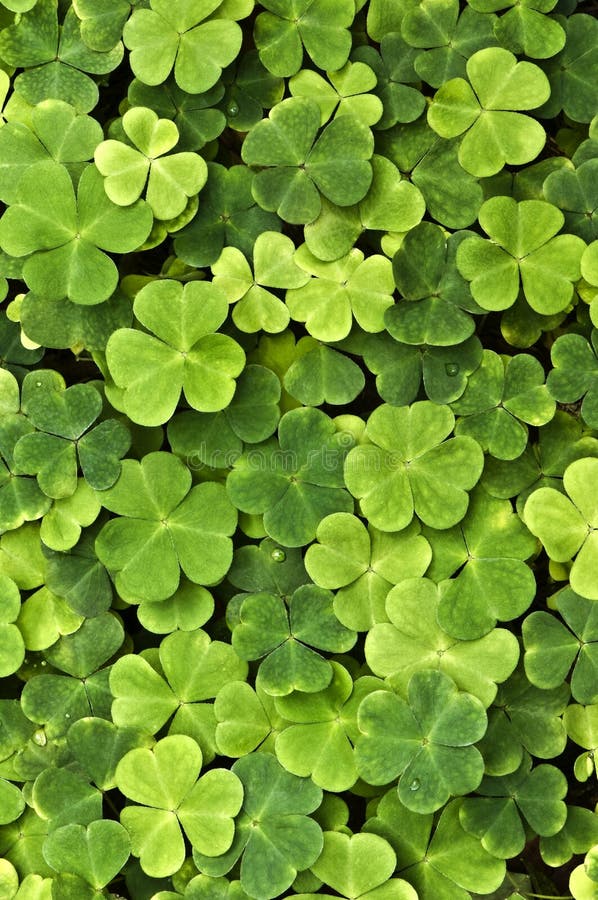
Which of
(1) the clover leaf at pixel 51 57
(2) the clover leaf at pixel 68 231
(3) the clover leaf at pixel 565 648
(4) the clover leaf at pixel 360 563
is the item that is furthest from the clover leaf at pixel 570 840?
(1) the clover leaf at pixel 51 57

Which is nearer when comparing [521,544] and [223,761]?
[521,544]

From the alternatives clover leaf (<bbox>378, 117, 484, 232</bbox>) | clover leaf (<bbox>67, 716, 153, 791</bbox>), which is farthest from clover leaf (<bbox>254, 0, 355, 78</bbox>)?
clover leaf (<bbox>67, 716, 153, 791</bbox>)

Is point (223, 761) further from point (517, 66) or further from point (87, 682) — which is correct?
point (517, 66)

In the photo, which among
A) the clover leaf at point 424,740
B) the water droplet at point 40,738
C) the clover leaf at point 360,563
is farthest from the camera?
the water droplet at point 40,738

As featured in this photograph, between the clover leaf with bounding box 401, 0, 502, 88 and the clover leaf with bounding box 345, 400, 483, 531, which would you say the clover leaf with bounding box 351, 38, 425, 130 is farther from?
the clover leaf with bounding box 345, 400, 483, 531

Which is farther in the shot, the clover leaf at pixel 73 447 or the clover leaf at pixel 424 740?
the clover leaf at pixel 73 447

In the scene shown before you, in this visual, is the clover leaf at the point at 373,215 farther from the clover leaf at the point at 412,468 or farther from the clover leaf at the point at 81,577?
the clover leaf at the point at 81,577

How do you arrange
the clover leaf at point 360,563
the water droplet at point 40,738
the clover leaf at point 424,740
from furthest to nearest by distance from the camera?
the water droplet at point 40,738 < the clover leaf at point 360,563 < the clover leaf at point 424,740

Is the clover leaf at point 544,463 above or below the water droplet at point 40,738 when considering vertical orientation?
above

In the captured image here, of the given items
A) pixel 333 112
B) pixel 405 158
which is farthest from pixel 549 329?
pixel 333 112
